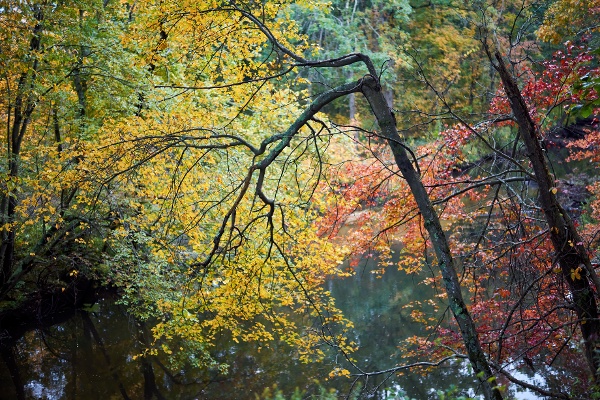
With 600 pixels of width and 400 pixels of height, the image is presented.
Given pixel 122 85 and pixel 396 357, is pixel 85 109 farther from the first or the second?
pixel 396 357

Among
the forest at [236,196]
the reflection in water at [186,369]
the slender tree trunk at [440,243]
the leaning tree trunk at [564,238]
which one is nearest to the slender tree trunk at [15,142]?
the forest at [236,196]

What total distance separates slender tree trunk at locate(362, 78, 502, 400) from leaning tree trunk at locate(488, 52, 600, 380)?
79cm

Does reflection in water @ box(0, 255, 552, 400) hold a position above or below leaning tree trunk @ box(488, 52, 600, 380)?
above

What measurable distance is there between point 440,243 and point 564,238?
97 cm

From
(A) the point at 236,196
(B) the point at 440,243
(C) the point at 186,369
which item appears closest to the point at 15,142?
(A) the point at 236,196

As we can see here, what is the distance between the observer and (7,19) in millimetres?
7977

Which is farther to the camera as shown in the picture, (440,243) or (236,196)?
(236,196)

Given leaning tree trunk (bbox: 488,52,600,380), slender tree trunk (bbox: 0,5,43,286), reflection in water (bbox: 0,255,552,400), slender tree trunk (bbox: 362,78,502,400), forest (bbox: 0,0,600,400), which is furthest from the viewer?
reflection in water (bbox: 0,255,552,400)

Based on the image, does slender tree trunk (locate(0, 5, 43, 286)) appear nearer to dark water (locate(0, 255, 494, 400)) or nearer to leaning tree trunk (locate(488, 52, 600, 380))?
dark water (locate(0, 255, 494, 400))

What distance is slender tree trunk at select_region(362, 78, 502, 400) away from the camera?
13.0ft

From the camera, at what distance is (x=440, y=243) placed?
4035mm

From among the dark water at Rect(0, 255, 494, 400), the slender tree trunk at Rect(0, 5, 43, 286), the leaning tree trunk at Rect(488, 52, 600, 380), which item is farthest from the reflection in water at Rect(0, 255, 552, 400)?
the leaning tree trunk at Rect(488, 52, 600, 380)

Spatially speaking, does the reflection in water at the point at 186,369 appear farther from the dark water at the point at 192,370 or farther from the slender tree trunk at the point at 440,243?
the slender tree trunk at the point at 440,243

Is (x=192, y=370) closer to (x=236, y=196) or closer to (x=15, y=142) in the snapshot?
(x=236, y=196)
